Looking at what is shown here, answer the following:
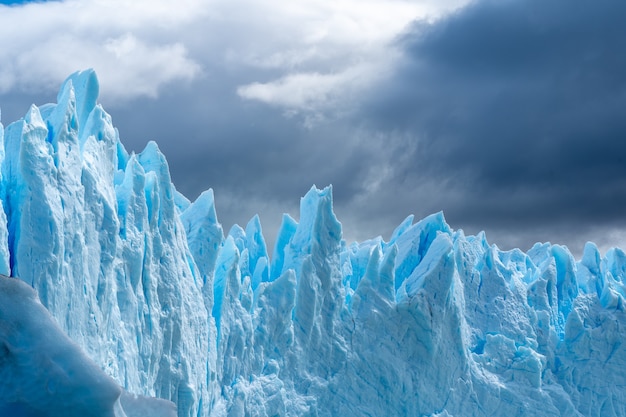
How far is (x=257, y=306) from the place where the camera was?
1809 centimetres

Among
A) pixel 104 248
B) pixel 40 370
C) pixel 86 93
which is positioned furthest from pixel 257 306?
pixel 40 370

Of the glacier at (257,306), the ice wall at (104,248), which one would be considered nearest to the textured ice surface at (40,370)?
the glacier at (257,306)

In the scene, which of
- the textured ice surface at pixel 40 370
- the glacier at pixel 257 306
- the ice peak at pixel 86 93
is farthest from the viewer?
the ice peak at pixel 86 93

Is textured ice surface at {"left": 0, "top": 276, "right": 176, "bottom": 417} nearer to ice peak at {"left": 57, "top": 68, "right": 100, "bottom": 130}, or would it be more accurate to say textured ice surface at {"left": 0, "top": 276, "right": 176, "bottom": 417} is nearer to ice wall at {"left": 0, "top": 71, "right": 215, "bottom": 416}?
ice wall at {"left": 0, "top": 71, "right": 215, "bottom": 416}

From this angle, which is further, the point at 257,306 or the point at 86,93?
the point at 257,306

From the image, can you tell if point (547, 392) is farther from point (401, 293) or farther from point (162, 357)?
point (162, 357)

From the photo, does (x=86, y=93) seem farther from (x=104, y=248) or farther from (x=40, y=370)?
(x=40, y=370)

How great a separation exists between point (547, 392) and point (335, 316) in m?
6.74

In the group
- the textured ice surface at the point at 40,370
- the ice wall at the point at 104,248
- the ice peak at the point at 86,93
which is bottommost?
the textured ice surface at the point at 40,370

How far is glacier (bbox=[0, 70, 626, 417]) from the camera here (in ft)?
39.1

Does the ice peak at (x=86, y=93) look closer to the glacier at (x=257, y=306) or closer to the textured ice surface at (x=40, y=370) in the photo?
the glacier at (x=257, y=306)

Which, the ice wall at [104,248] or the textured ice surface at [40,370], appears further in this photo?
the ice wall at [104,248]

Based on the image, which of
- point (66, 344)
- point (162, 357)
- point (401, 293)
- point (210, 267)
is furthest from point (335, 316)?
point (66, 344)

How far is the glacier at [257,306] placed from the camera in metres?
11.9
